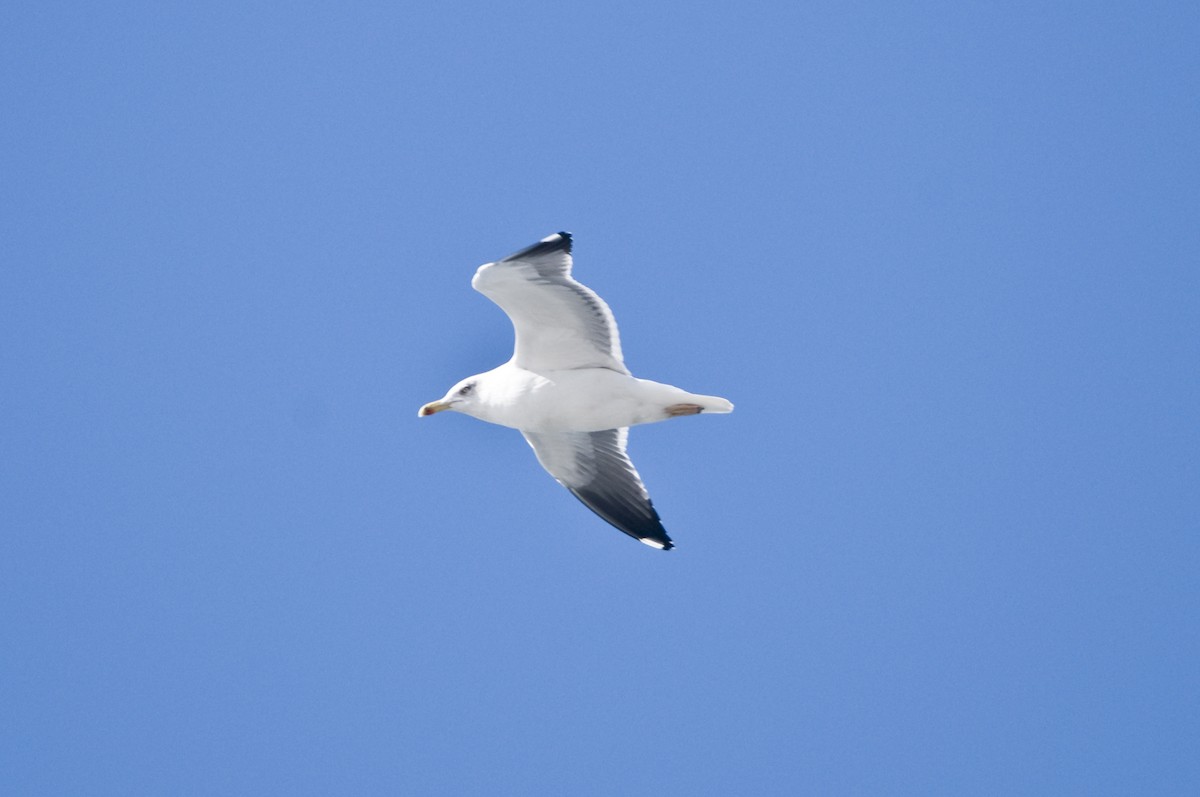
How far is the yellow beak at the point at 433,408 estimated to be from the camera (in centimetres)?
1207

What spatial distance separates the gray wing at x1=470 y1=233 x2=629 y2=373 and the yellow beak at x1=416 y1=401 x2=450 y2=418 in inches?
25.5

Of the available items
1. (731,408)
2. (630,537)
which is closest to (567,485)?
(630,537)

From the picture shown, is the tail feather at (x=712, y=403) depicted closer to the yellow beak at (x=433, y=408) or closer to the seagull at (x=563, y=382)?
the seagull at (x=563, y=382)

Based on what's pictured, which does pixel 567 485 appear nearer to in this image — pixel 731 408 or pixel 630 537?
pixel 630 537

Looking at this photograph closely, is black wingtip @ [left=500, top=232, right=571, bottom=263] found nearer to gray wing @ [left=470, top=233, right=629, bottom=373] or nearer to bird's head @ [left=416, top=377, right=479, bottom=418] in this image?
gray wing @ [left=470, top=233, right=629, bottom=373]

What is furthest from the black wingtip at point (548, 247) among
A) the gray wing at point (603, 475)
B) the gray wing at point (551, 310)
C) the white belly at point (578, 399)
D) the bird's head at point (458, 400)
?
the gray wing at point (603, 475)

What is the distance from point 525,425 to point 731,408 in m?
1.40

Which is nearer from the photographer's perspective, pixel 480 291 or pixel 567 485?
pixel 480 291

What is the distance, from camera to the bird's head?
39.3 feet

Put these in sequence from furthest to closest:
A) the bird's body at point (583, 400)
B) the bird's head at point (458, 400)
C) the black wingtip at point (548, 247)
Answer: the bird's head at point (458, 400) → the bird's body at point (583, 400) → the black wingtip at point (548, 247)

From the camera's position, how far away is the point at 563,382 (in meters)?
11.6

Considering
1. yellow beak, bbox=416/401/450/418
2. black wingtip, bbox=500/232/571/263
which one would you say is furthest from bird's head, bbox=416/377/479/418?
black wingtip, bbox=500/232/571/263

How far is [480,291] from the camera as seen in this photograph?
36.9 ft

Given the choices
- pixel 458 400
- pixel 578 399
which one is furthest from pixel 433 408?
pixel 578 399
